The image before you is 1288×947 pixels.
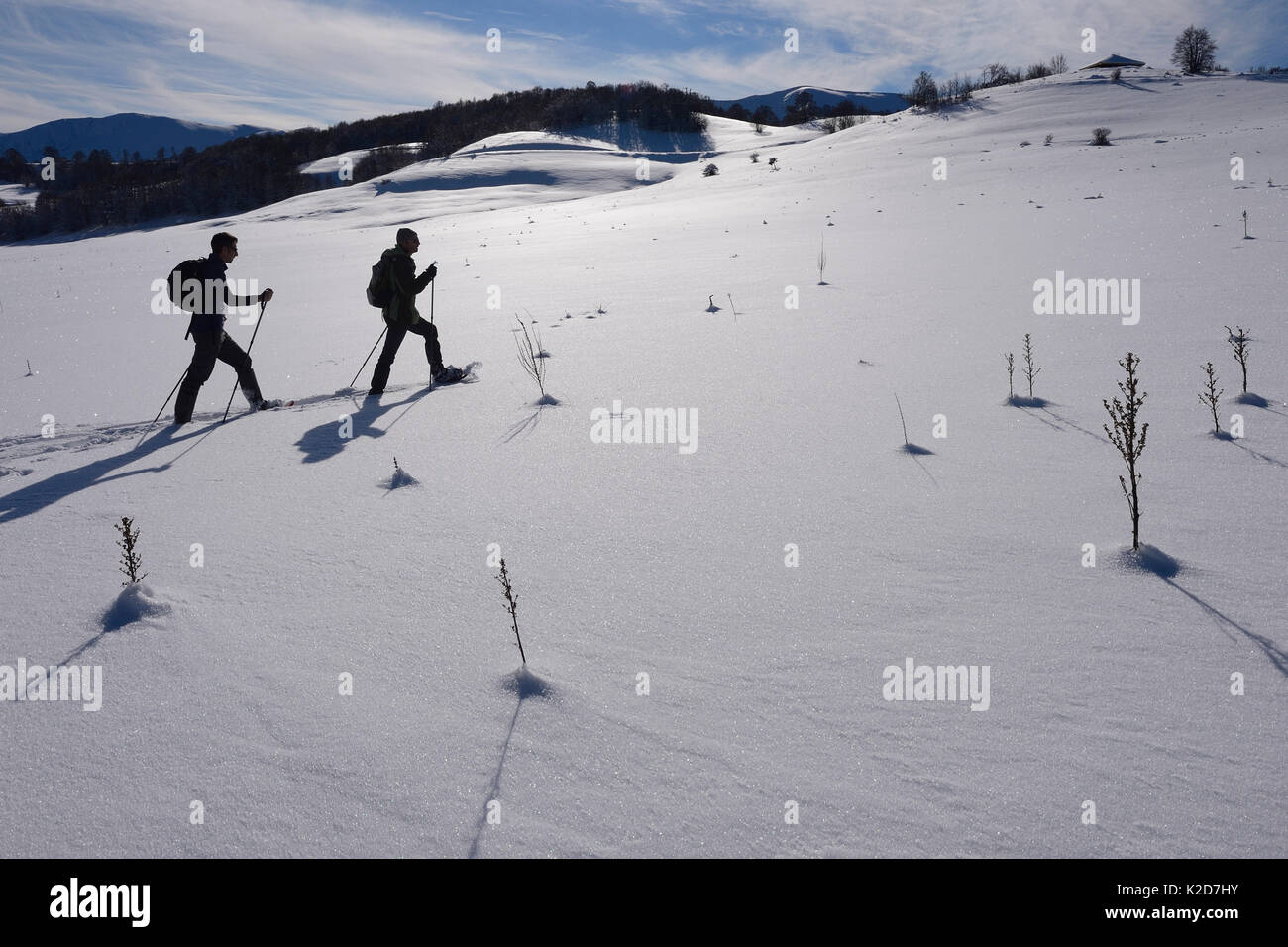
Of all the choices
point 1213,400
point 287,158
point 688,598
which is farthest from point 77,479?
point 287,158

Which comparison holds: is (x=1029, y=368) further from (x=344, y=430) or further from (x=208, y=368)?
(x=208, y=368)

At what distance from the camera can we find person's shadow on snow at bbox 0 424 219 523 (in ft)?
11.4

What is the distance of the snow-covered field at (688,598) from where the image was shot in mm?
1562

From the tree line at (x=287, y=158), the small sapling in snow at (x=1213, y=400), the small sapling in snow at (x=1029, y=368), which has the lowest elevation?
the small sapling in snow at (x=1213, y=400)

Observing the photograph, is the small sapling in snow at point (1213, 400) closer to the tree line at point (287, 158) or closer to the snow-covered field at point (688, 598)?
the snow-covered field at point (688, 598)

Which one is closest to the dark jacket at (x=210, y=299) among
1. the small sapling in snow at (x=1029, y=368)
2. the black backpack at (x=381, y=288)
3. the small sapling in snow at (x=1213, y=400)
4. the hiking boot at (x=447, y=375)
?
the black backpack at (x=381, y=288)

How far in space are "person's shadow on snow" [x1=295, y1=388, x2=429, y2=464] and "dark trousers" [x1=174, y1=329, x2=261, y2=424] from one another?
0.98 metres

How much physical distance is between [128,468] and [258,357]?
368 centimetres

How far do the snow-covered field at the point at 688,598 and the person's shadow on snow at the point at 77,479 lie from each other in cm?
3

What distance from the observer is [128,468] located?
4.08 meters

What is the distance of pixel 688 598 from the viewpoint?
2.41m

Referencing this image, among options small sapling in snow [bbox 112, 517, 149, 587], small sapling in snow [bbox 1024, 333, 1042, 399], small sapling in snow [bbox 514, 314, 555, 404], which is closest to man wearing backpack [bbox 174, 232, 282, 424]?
small sapling in snow [bbox 514, 314, 555, 404]
